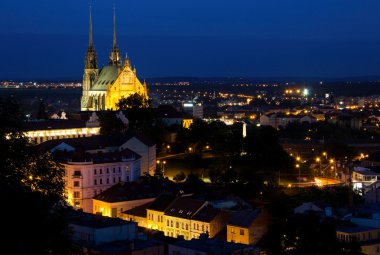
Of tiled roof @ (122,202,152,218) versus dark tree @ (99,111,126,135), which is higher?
dark tree @ (99,111,126,135)

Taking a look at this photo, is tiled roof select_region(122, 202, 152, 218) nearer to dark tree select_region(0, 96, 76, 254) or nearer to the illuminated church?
dark tree select_region(0, 96, 76, 254)

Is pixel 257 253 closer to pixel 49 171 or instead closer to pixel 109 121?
pixel 49 171

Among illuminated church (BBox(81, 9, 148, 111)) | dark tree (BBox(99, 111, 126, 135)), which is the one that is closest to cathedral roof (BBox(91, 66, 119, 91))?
illuminated church (BBox(81, 9, 148, 111))

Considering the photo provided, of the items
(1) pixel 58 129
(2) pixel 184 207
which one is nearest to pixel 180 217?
(2) pixel 184 207

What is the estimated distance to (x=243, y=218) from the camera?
116ft

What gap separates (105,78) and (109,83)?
3208 millimetres

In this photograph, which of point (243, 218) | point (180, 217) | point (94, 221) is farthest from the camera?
point (180, 217)

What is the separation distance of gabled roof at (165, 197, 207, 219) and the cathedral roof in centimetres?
4620

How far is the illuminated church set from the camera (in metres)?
80.8

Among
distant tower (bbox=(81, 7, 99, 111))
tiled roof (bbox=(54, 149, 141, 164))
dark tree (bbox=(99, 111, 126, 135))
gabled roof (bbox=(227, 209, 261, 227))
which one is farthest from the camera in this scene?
distant tower (bbox=(81, 7, 99, 111))

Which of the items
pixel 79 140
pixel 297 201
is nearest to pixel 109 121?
pixel 79 140

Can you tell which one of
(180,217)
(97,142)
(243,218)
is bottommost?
(180,217)

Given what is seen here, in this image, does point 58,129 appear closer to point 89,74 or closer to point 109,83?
point 109,83

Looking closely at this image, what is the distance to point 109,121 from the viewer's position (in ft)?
207
